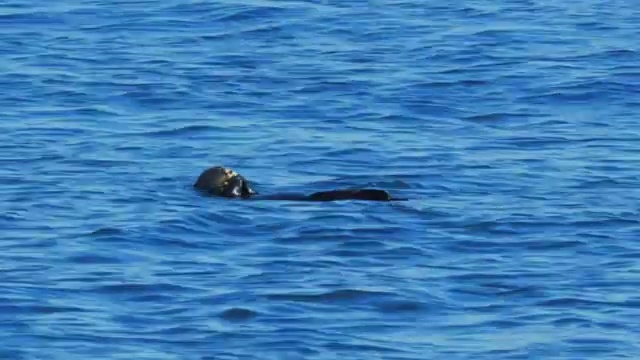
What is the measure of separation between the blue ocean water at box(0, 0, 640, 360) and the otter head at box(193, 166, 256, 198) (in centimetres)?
11

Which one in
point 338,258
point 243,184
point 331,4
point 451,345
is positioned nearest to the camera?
point 451,345

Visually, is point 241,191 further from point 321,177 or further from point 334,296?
point 334,296

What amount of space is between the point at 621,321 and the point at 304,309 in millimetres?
1583

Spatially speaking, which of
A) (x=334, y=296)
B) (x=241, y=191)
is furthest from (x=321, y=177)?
(x=334, y=296)

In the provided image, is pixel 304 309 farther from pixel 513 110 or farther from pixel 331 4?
pixel 331 4

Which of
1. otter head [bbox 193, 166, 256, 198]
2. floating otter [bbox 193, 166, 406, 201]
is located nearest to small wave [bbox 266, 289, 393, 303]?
floating otter [bbox 193, 166, 406, 201]

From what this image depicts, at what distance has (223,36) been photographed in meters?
20.8

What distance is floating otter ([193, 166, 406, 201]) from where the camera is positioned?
530 inches

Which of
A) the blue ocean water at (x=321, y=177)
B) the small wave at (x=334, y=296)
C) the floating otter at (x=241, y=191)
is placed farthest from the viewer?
the floating otter at (x=241, y=191)

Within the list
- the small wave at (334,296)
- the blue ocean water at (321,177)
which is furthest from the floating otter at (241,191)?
the small wave at (334,296)

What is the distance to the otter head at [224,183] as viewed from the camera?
1373 centimetres

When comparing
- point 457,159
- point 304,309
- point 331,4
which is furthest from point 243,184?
point 331,4

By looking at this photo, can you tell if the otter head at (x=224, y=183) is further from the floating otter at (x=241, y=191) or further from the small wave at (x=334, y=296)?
the small wave at (x=334, y=296)

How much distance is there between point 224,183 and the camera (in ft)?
45.2
